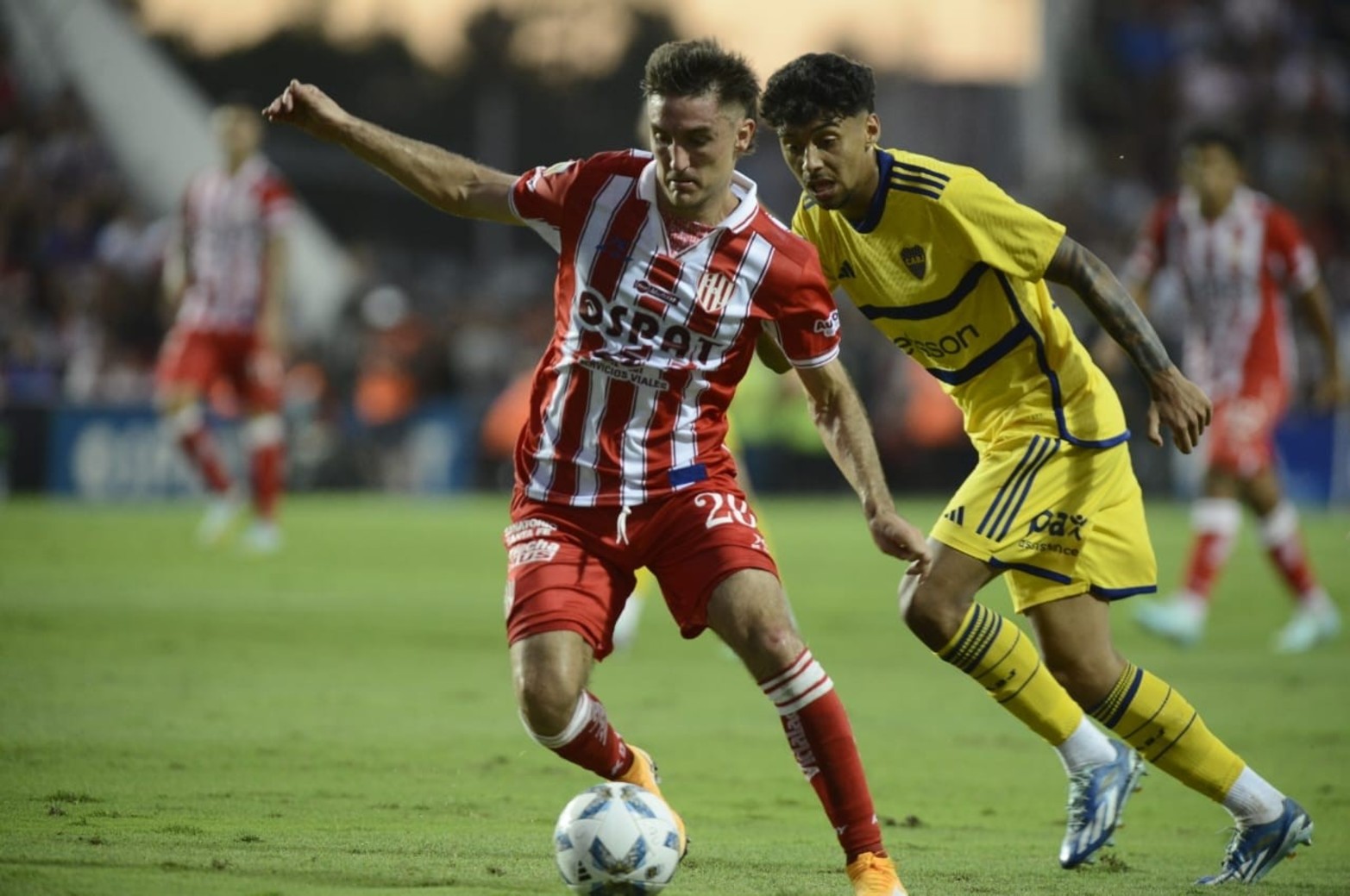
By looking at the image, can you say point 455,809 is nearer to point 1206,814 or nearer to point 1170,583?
point 1206,814

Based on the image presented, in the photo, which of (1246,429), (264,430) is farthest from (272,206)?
(1246,429)

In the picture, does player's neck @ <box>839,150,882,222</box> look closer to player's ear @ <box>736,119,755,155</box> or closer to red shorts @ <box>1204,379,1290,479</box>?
player's ear @ <box>736,119,755,155</box>

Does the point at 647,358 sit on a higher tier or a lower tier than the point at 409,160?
lower

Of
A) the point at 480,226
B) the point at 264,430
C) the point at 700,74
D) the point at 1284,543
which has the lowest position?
the point at 480,226

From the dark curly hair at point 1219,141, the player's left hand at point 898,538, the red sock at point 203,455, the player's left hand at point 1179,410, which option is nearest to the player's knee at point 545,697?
the player's left hand at point 898,538

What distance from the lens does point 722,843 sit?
18.0ft

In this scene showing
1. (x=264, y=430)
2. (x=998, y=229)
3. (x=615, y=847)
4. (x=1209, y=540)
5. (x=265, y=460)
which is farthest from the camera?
(x=264, y=430)

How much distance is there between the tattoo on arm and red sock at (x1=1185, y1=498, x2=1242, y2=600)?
215 inches

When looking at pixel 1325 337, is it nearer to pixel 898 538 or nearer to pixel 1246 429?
pixel 1246 429

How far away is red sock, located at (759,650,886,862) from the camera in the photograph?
4.64m

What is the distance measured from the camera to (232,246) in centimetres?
1457

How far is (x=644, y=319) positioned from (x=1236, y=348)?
659cm

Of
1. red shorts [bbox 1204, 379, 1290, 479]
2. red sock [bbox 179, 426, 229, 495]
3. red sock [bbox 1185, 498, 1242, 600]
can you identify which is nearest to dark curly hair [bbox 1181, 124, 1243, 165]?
red shorts [bbox 1204, 379, 1290, 479]

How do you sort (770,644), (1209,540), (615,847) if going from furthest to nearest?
(1209,540)
(770,644)
(615,847)
